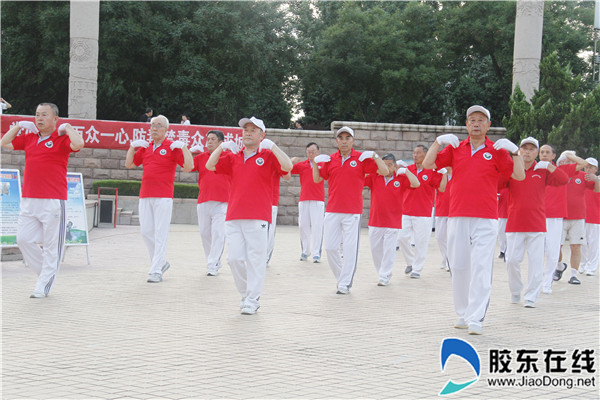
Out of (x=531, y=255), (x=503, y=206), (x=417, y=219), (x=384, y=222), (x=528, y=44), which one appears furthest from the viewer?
(x=528, y=44)

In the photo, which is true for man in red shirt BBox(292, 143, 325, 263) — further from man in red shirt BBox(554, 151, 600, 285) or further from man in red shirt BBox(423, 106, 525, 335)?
man in red shirt BBox(423, 106, 525, 335)

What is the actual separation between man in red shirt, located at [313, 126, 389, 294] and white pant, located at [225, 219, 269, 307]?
2.06m

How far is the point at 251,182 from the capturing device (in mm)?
8742

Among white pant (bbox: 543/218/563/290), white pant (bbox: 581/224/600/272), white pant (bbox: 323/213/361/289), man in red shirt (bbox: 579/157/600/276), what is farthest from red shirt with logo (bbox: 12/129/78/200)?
white pant (bbox: 581/224/600/272)

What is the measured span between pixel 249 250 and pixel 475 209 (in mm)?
2437

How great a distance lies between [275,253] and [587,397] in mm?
Answer: 11137

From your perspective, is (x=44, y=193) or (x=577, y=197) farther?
(x=577, y=197)

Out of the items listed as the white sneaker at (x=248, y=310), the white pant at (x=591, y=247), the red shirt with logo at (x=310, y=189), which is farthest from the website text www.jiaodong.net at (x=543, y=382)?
the red shirt with logo at (x=310, y=189)

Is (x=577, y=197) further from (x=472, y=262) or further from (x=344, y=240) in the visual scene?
(x=472, y=262)

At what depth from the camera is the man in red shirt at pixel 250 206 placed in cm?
869

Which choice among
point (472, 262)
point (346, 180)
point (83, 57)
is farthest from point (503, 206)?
point (83, 57)

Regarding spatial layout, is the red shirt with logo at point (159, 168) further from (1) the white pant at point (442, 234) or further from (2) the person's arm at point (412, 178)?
(1) the white pant at point (442, 234)

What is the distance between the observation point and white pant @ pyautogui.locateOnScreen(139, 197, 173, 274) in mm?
11234
